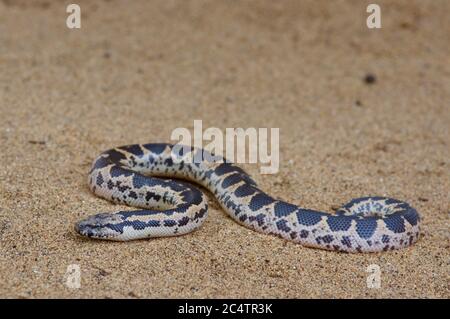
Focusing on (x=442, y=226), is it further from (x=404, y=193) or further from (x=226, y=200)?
(x=226, y=200)

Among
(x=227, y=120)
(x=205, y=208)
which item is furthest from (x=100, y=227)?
(x=227, y=120)

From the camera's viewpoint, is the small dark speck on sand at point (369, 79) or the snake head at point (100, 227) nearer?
the snake head at point (100, 227)

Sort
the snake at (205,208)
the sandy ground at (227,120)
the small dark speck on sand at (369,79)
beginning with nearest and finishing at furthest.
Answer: the sandy ground at (227,120) < the snake at (205,208) < the small dark speck on sand at (369,79)

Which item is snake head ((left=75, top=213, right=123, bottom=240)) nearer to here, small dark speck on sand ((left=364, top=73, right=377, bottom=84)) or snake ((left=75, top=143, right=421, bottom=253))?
snake ((left=75, top=143, right=421, bottom=253))

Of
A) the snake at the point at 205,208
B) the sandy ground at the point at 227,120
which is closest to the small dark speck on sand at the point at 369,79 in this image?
the sandy ground at the point at 227,120

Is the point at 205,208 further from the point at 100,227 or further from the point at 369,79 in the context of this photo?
the point at 369,79

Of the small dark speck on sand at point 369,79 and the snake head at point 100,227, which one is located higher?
the small dark speck on sand at point 369,79

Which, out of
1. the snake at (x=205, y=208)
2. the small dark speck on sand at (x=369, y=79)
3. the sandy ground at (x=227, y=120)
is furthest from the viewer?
the small dark speck on sand at (x=369, y=79)

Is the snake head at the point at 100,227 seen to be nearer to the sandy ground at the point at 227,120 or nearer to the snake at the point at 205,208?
the snake at the point at 205,208
